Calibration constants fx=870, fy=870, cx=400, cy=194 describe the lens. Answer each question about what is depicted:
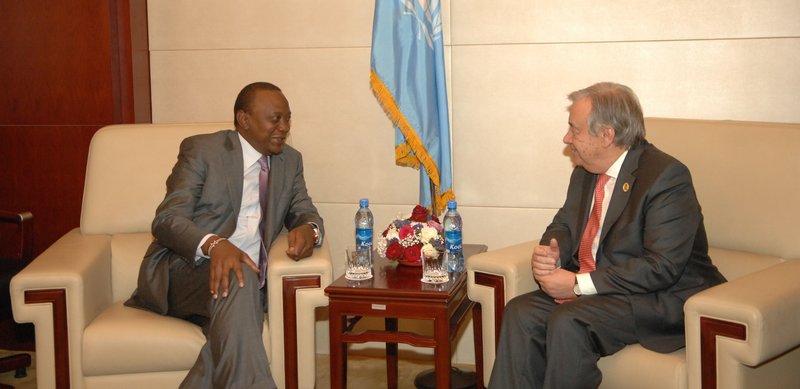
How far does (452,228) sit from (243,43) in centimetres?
158

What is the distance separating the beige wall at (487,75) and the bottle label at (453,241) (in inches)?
25.2

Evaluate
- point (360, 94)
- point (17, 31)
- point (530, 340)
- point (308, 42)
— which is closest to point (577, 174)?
point (530, 340)

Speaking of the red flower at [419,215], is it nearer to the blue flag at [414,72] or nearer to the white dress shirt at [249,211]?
the blue flag at [414,72]

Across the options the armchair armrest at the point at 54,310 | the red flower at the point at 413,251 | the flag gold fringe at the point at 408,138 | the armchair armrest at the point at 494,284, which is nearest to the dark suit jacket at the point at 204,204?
the armchair armrest at the point at 54,310

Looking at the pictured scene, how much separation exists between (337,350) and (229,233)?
710mm

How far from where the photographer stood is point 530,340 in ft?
10.2

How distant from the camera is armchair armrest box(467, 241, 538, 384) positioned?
334 centimetres

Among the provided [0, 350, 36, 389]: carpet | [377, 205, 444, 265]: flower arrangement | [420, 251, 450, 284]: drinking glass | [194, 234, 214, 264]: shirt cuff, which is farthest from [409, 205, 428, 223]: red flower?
[0, 350, 36, 389]: carpet

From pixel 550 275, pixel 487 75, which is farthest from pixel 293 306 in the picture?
pixel 487 75

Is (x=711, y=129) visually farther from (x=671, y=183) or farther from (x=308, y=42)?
(x=308, y=42)

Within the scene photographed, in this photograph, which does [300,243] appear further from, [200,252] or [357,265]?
[200,252]

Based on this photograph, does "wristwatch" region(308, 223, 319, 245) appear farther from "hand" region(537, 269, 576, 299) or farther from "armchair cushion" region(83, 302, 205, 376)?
"hand" region(537, 269, 576, 299)

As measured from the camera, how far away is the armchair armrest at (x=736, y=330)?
2660 millimetres

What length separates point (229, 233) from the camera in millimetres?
3707
